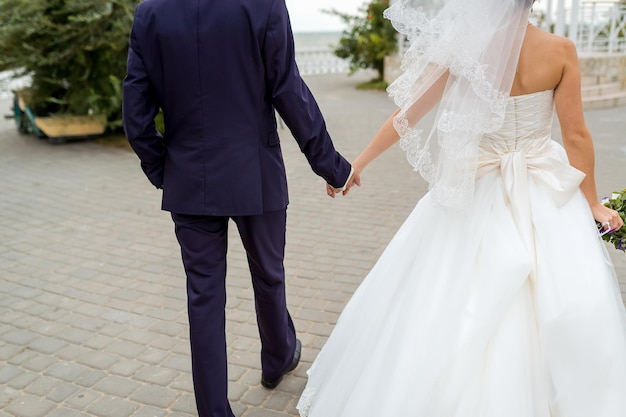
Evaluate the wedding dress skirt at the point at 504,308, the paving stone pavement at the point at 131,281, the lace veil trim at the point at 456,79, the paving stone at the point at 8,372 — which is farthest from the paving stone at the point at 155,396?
the lace veil trim at the point at 456,79

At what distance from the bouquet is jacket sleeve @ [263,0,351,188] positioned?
4.03 ft

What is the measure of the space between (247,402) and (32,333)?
163cm

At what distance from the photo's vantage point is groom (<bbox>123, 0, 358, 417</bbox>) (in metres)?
2.38

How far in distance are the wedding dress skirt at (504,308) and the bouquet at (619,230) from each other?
33cm

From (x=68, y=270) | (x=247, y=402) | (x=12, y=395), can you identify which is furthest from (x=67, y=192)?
(x=247, y=402)

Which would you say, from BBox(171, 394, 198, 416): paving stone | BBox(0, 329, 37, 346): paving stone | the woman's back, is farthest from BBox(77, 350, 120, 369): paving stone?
the woman's back

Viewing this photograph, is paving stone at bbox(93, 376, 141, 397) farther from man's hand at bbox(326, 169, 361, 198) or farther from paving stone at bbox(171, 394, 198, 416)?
man's hand at bbox(326, 169, 361, 198)

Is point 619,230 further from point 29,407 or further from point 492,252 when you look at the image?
point 29,407

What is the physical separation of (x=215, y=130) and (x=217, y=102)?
4.5 inches

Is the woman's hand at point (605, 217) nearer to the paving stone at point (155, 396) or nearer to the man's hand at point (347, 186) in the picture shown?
the man's hand at point (347, 186)

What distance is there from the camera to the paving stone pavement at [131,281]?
3.19m

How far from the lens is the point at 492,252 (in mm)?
2393

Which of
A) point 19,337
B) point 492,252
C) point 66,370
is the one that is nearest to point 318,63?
point 19,337

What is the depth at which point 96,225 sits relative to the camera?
230 inches
